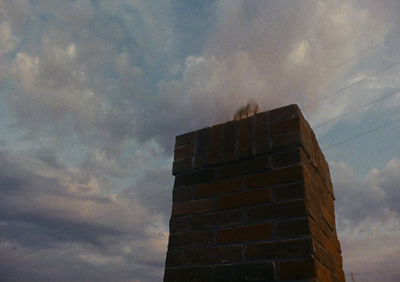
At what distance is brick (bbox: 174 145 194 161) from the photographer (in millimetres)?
1831

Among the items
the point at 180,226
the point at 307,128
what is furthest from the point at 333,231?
the point at 180,226

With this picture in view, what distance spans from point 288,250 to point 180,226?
58cm

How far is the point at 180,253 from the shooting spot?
5.13ft

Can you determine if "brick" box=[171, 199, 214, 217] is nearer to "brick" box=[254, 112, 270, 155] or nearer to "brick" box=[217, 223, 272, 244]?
"brick" box=[217, 223, 272, 244]

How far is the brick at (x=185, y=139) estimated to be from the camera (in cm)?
188

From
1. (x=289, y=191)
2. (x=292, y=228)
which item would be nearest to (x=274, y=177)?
(x=289, y=191)

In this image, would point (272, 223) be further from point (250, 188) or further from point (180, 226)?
point (180, 226)

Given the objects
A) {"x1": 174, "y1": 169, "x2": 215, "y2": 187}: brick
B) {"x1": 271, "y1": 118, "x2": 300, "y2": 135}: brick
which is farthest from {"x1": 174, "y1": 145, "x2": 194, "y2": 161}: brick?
{"x1": 271, "y1": 118, "x2": 300, "y2": 135}: brick

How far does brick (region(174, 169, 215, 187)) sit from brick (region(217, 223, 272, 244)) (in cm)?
31

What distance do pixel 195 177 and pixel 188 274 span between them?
509 mm

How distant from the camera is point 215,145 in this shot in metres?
1.77

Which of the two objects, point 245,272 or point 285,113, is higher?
point 285,113

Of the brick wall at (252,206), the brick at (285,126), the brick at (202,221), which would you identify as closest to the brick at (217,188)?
the brick wall at (252,206)

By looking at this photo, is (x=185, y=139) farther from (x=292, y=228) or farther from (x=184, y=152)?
(x=292, y=228)
